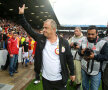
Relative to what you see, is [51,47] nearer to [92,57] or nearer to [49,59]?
[49,59]

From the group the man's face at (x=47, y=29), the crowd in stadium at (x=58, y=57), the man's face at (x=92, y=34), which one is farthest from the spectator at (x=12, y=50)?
the man's face at (x=92, y=34)

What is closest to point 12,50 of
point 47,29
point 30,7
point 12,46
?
point 12,46

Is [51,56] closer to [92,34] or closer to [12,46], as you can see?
[92,34]

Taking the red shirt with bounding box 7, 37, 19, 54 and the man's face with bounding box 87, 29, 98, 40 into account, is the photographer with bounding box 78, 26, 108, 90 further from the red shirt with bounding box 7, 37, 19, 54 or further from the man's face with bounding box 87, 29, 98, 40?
the red shirt with bounding box 7, 37, 19, 54

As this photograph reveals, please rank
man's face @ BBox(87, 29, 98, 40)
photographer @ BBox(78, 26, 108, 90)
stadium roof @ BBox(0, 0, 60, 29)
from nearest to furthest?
photographer @ BBox(78, 26, 108, 90), man's face @ BBox(87, 29, 98, 40), stadium roof @ BBox(0, 0, 60, 29)

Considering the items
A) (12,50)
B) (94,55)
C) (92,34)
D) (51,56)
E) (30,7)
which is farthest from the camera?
(30,7)

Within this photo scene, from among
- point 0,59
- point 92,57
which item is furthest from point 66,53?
point 0,59

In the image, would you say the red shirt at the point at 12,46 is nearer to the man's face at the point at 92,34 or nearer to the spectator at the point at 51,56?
the spectator at the point at 51,56

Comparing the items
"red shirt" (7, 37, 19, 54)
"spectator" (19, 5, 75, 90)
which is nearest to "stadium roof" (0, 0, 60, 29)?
"red shirt" (7, 37, 19, 54)

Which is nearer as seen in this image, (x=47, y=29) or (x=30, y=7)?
(x=47, y=29)

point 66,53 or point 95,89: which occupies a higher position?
point 66,53

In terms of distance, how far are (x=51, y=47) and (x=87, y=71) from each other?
990 mm

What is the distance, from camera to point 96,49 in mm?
2271

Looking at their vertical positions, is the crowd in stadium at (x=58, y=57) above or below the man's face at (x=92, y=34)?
below
